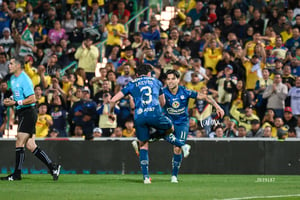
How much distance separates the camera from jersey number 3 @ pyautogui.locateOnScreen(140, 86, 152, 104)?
13.8 metres

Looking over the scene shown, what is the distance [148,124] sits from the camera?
45.2 ft

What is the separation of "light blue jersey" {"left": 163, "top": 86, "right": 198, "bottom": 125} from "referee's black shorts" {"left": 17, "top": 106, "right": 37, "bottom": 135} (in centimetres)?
252

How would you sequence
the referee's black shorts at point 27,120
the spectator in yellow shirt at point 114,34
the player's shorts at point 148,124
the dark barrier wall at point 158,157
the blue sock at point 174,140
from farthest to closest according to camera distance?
the spectator in yellow shirt at point 114,34 < the dark barrier wall at point 158,157 < the referee's black shorts at point 27,120 < the blue sock at point 174,140 < the player's shorts at point 148,124

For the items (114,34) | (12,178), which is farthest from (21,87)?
(114,34)

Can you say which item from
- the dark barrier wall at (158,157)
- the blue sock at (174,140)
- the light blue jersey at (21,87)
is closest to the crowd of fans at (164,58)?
the dark barrier wall at (158,157)

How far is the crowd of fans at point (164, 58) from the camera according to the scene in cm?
2061

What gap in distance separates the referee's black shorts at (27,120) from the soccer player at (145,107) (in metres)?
1.85

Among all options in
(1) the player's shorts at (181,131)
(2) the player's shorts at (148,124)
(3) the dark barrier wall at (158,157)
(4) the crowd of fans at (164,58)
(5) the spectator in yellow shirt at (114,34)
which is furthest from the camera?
(5) the spectator in yellow shirt at (114,34)

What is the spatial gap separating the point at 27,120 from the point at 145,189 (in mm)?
3122

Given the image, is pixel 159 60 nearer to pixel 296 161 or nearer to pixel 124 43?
pixel 124 43

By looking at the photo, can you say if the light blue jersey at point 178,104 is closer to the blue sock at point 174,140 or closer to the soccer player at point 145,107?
the blue sock at point 174,140

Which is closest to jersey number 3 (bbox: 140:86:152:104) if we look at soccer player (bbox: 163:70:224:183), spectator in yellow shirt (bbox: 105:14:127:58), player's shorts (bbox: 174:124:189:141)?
soccer player (bbox: 163:70:224:183)

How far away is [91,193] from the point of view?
12180 mm

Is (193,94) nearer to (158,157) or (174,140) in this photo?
(174,140)
